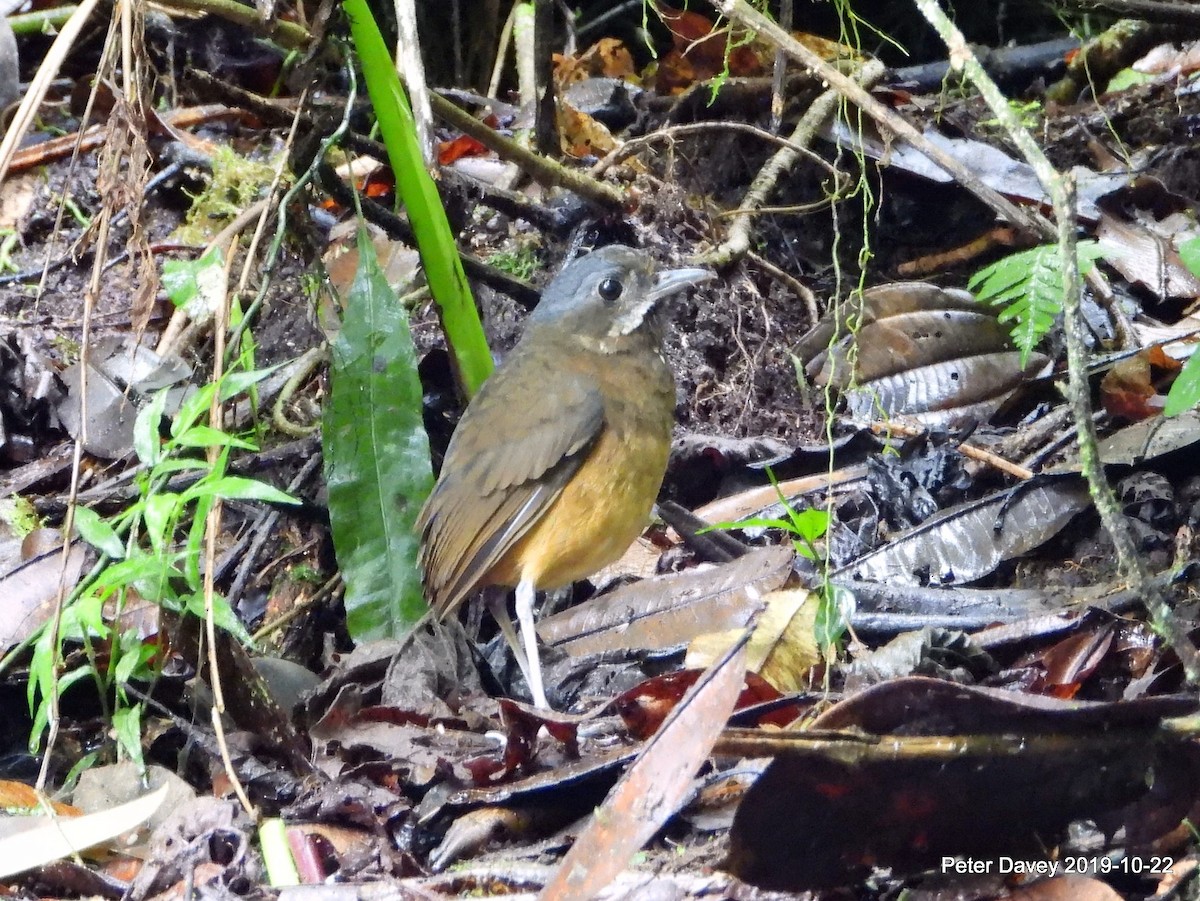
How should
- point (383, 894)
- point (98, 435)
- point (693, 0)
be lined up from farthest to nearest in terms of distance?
point (693, 0)
point (98, 435)
point (383, 894)

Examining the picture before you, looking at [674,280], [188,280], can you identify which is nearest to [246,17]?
[188,280]

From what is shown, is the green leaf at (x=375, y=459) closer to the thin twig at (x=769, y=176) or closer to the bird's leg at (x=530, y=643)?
the bird's leg at (x=530, y=643)

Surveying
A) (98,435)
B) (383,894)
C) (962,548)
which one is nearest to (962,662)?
(962,548)

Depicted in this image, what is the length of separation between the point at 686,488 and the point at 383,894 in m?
2.43

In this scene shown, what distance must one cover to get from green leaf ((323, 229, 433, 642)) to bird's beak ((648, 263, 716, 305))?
2.71 ft

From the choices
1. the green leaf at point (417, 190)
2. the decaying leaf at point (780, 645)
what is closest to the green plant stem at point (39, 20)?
the green leaf at point (417, 190)

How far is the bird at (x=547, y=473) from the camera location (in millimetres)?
3912

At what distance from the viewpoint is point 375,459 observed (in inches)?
159

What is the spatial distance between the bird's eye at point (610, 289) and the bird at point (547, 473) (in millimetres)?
127

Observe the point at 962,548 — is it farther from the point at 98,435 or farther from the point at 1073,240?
the point at 98,435

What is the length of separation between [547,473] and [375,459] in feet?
1.79

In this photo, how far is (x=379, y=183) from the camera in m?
5.50

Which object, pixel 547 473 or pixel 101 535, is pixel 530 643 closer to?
pixel 547 473

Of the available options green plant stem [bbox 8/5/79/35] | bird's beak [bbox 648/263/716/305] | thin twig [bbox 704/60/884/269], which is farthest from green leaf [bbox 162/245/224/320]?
green plant stem [bbox 8/5/79/35]
